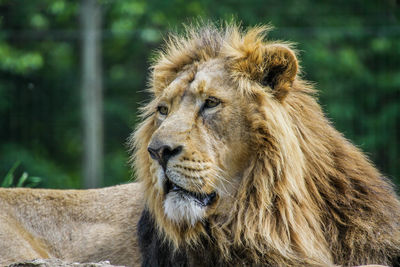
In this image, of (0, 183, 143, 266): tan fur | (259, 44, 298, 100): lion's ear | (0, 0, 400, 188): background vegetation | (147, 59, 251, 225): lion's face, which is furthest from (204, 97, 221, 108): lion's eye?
(0, 0, 400, 188): background vegetation

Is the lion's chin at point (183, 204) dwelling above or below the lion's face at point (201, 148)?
below

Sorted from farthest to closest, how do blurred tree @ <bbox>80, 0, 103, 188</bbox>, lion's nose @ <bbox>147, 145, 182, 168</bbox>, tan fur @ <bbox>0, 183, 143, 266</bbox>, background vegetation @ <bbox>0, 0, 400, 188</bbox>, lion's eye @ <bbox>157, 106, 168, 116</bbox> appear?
1. background vegetation @ <bbox>0, 0, 400, 188</bbox>
2. blurred tree @ <bbox>80, 0, 103, 188</bbox>
3. tan fur @ <bbox>0, 183, 143, 266</bbox>
4. lion's eye @ <bbox>157, 106, 168, 116</bbox>
5. lion's nose @ <bbox>147, 145, 182, 168</bbox>

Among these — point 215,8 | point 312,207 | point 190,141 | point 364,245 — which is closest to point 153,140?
point 190,141

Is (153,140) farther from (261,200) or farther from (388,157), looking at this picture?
(388,157)

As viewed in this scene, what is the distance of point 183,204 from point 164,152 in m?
0.30

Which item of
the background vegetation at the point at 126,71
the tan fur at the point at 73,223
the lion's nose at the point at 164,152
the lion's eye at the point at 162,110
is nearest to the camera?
the lion's nose at the point at 164,152

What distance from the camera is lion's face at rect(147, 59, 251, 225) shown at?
3711mm

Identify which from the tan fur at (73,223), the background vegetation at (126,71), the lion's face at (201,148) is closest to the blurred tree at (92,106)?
the background vegetation at (126,71)

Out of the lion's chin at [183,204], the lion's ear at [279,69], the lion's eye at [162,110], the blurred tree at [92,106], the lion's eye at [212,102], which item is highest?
the lion's ear at [279,69]

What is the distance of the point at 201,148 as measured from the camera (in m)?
3.78

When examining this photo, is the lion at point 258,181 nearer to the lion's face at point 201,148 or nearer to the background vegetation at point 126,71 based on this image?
the lion's face at point 201,148

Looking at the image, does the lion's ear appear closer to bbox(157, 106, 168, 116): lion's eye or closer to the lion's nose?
bbox(157, 106, 168, 116): lion's eye

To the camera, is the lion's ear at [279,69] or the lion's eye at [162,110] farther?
the lion's eye at [162,110]

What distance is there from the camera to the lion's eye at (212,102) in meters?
3.95
